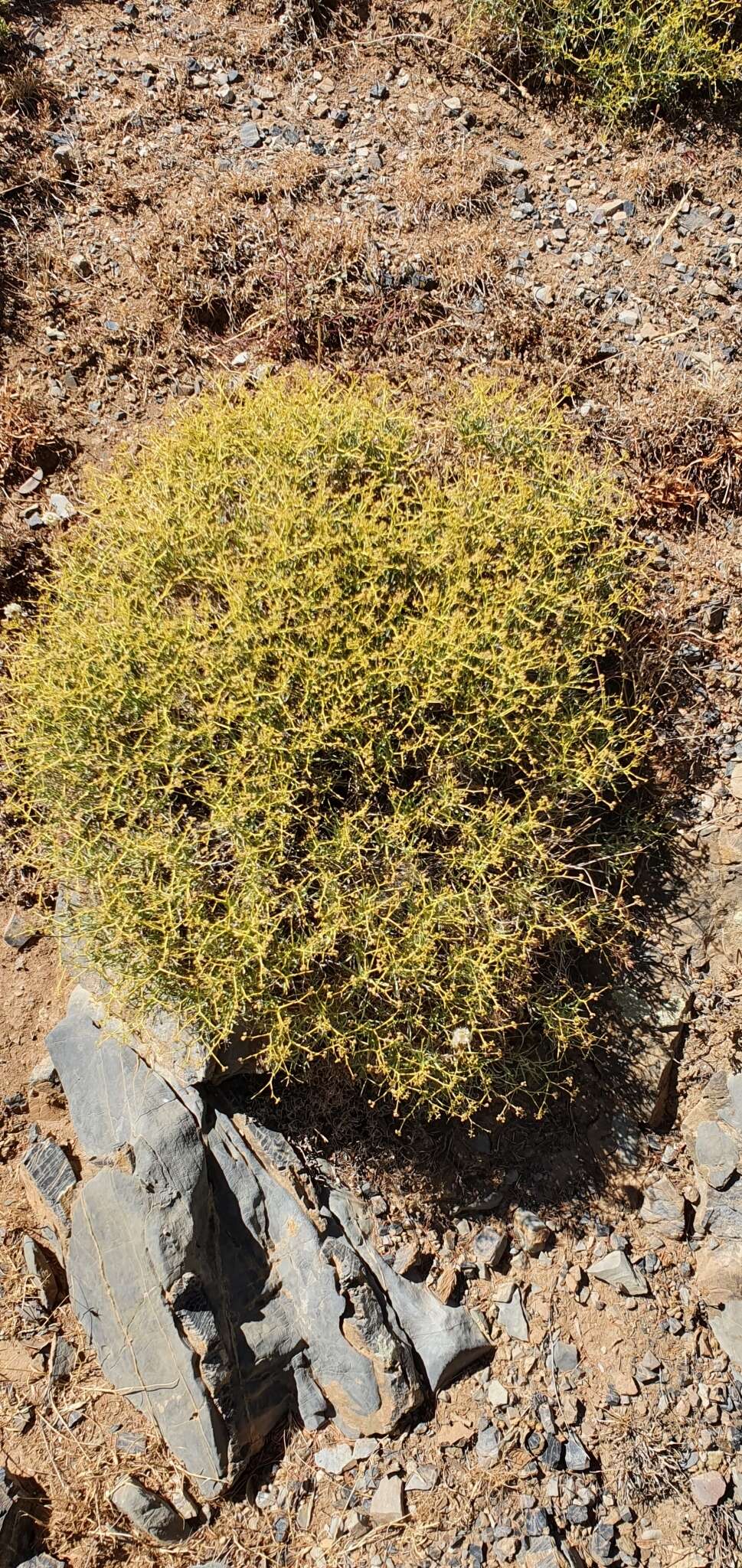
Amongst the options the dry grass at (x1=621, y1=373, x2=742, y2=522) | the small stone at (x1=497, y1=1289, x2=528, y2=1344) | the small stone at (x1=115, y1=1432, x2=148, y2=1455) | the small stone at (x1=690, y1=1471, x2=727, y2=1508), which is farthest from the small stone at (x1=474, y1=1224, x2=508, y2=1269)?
the dry grass at (x1=621, y1=373, x2=742, y2=522)

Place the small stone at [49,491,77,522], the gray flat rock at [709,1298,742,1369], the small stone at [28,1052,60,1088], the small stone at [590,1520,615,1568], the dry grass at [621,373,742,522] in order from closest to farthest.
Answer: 1. the small stone at [590,1520,615,1568]
2. the gray flat rock at [709,1298,742,1369]
3. the small stone at [28,1052,60,1088]
4. the dry grass at [621,373,742,522]
5. the small stone at [49,491,77,522]

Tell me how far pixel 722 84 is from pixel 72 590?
430 centimetres

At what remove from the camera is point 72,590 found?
378 cm

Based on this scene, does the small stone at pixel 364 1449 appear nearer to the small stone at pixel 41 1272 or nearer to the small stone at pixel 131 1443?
the small stone at pixel 131 1443

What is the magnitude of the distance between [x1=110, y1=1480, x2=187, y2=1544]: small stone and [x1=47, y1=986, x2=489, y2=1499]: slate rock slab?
126 mm

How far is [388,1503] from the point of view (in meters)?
3.31

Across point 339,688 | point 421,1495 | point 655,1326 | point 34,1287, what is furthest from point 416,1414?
point 339,688

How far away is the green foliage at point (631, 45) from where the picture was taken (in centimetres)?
472

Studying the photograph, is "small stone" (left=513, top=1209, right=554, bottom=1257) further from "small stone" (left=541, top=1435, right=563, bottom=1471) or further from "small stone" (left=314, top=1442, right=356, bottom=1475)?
"small stone" (left=314, top=1442, right=356, bottom=1475)

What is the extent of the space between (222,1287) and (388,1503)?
94cm

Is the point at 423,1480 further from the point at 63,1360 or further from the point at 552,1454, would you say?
the point at 63,1360

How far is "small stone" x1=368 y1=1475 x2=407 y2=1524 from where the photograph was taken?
3.29m

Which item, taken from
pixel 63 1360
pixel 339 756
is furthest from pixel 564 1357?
pixel 339 756

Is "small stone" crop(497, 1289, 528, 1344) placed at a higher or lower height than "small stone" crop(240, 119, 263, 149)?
lower
